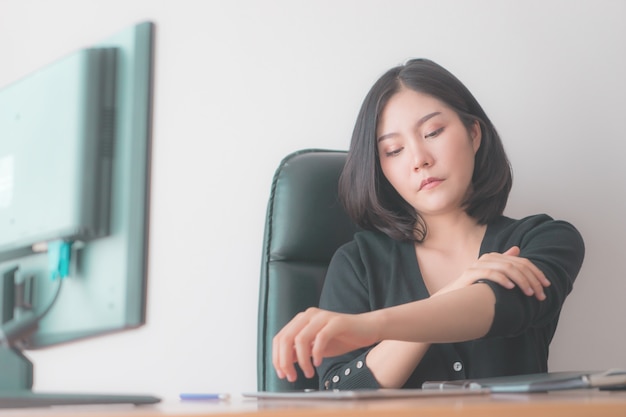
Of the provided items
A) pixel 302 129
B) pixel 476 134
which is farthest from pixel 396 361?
pixel 302 129

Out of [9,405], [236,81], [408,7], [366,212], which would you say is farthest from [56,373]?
[9,405]

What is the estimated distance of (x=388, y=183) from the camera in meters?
1.46

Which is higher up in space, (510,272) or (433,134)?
(433,134)

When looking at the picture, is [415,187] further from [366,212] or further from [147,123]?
[147,123]

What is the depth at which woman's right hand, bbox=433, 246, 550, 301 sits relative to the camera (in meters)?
0.99

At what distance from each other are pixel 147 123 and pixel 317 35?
3.83 ft

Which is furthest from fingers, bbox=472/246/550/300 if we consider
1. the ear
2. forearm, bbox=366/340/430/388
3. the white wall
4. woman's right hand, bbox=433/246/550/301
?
the white wall

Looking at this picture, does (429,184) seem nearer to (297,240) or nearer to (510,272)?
(297,240)

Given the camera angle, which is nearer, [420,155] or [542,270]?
[542,270]

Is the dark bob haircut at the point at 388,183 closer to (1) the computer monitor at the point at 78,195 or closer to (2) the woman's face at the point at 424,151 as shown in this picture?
(2) the woman's face at the point at 424,151

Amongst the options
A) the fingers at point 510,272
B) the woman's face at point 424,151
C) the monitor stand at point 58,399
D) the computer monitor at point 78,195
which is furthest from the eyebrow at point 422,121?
the monitor stand at point 58,399

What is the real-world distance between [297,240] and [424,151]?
9.9 inches

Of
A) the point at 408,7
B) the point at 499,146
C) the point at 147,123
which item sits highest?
the point at 408,7

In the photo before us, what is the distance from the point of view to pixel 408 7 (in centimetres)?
179
